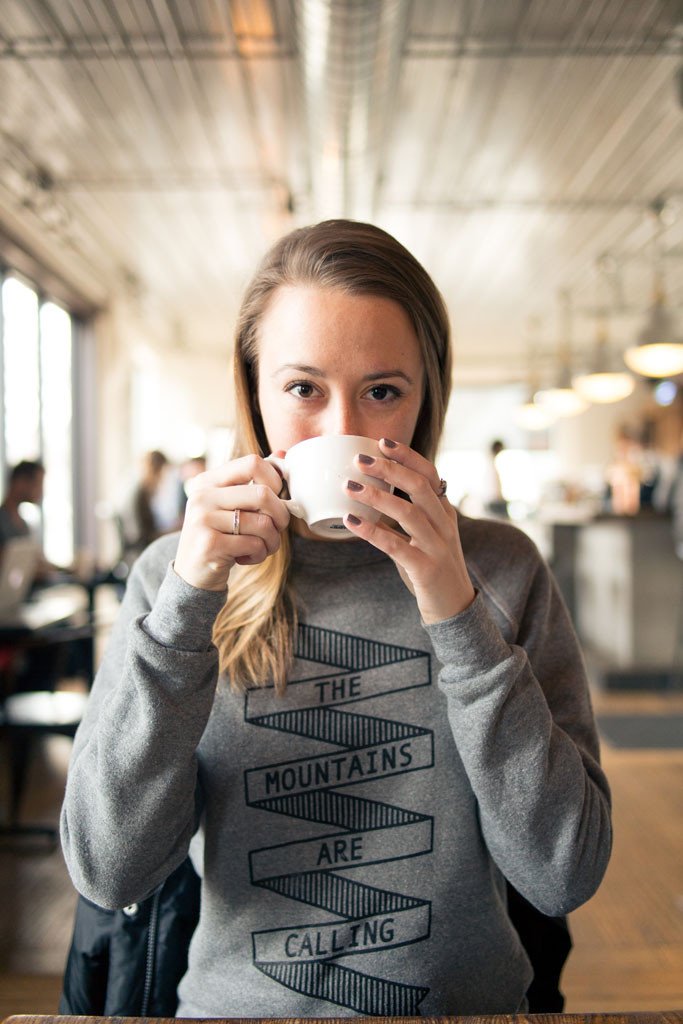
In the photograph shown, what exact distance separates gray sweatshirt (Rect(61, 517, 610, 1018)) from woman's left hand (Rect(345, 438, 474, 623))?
3 centimetres

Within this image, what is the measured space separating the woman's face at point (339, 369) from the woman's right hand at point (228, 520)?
4.3 inches

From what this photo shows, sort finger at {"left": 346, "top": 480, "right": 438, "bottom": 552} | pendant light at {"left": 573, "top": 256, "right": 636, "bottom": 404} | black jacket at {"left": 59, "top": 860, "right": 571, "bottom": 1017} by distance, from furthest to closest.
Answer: pendant light at {"left": 573, "top": 256, "right": 636, "bottom": 404} → black jacket at {"left": 59, "top": 860, "right": 571, "bottom": 1017} → finger at {"left": 346, "top": 480, "right": 438, "bottom": 552}

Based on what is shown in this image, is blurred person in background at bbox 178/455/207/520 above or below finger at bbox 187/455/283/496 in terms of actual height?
above

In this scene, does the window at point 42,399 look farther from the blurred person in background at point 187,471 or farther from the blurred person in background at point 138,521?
the blurred person in background at point 187,471

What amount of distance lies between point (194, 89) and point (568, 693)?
14.0ft

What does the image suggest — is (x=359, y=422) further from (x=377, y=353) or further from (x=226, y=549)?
(x=226, y=549)

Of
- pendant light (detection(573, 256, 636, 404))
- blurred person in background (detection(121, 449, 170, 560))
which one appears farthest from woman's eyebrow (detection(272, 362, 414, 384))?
pendant light (detection(573, 256, 636, 404))

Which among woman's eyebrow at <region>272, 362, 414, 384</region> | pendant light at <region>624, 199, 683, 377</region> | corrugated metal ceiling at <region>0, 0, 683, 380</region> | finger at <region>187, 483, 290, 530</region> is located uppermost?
corrugated metal ceiling at <region>0, 0, 683, 380</region>

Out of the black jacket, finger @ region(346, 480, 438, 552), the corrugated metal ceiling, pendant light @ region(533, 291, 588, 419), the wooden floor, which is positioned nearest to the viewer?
finger @ region(346, 480, 438, 552)

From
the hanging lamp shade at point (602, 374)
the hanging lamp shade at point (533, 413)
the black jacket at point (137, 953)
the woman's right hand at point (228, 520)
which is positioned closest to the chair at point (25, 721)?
the black jacket at point (137, 953)

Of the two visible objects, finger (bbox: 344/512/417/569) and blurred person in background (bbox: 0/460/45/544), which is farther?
blurred person in background (bbox: 0/460/45/544)

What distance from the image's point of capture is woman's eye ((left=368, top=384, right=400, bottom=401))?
35.1 inches

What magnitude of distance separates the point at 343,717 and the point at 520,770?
22cm

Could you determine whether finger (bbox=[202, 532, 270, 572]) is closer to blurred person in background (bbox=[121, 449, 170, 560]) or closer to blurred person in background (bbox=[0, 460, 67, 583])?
blurred person in background (bbox=[0, 460, 67, 583])
